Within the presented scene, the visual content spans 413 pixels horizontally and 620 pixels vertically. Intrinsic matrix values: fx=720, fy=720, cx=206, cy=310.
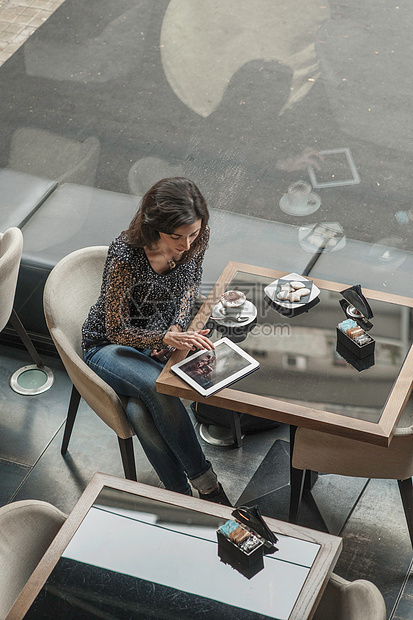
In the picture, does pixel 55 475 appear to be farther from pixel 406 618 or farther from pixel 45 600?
pixel 406 618

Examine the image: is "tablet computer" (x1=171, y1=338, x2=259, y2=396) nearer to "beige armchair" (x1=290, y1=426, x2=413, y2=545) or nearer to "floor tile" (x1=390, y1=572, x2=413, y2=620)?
"beige armchair" (x1=290, y1=426, x2=413, y2=545)

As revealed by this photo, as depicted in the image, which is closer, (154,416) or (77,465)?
(154,416)

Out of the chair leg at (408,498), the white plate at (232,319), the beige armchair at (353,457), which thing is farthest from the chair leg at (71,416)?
the chair leg at (408,498)

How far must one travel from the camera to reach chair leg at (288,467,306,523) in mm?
2398

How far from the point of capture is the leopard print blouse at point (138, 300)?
238cm

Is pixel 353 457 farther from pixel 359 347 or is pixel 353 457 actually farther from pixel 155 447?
pixel 155 447

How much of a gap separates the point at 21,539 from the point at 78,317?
94cm

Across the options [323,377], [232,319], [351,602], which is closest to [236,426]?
[232,319]

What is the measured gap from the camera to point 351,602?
1723 millimetres

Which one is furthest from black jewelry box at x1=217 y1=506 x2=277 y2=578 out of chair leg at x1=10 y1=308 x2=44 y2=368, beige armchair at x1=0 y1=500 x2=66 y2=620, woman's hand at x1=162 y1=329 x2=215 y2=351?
chair leg at x1=10 y1=308 x2=44 y2=368

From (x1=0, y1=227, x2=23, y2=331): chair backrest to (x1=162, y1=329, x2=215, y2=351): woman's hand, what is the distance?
731mm

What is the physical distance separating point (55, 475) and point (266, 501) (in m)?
0.82

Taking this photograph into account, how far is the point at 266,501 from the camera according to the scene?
2.68m

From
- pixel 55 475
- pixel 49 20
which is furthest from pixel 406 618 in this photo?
pixel 49 20
